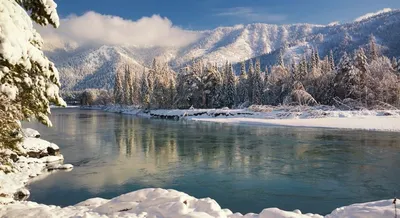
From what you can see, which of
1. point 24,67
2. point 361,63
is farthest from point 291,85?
point 24,67

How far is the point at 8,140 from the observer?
322 inches

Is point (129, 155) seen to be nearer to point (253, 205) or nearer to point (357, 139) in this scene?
point (253, 205)

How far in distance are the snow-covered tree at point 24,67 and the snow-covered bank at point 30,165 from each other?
8.96m

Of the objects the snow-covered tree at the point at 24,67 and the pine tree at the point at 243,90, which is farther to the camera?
the pine tree at the point at 243,90

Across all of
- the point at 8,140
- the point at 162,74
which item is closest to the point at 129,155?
the point at 8,140

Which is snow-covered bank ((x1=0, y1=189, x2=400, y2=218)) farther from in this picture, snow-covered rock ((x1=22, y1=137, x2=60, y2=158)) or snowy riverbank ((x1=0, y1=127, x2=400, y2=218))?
snow-covered rock ((x1=22, y1=137, x2=60, y2=158))

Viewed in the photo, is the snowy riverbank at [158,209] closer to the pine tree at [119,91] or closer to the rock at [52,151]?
the rock at [52,151]

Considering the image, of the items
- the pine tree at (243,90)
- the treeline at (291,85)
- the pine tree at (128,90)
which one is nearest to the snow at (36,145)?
the treeline at (291,85)

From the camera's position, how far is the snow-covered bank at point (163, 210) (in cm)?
845

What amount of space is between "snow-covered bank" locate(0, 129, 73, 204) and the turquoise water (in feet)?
2.35

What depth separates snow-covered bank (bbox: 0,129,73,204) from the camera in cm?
1600

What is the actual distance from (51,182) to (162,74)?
91169 millimetres

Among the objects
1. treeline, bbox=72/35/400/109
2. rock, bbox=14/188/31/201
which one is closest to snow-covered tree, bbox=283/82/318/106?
treeline, bbox=72/35/400/109

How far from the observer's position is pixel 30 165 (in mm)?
20562
